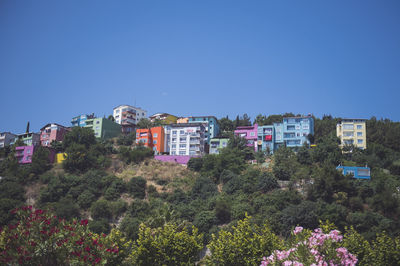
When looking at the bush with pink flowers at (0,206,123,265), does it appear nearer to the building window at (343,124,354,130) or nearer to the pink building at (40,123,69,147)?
the building window at (343,124,354,130)

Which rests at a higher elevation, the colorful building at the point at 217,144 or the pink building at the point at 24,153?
the colorful building at the point at 217,144

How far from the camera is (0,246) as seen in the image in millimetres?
17797

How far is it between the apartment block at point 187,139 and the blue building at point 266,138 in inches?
471

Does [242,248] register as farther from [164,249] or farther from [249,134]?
[249,134]

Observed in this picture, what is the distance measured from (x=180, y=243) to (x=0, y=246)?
10909 mm

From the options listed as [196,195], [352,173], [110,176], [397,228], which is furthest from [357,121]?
[110,176]

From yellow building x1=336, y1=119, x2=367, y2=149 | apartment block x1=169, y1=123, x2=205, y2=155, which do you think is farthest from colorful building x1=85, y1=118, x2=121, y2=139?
yellow building x1=336, y1=119, x2=367, y2=149

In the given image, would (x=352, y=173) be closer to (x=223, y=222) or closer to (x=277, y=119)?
(x=223, y=222)

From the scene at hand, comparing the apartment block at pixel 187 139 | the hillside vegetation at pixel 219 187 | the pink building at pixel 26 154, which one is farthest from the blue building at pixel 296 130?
the pink building at pixel 26 154

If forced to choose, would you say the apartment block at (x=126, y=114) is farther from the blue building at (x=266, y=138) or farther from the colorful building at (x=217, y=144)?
the blue building at (x=266, y=138)

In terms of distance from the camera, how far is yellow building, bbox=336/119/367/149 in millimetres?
69625

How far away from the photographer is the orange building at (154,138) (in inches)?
3137

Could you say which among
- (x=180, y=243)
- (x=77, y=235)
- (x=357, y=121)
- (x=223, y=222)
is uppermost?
(x=357, y=121)

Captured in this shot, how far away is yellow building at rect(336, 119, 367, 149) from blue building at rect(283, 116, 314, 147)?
6.02 metres
